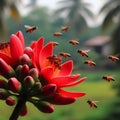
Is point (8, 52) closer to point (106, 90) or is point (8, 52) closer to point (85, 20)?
point (106, 90)

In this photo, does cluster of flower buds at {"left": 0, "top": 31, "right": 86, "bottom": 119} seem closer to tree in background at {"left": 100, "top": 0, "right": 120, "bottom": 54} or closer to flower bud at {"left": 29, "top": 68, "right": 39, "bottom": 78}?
flower bud at {"left": 29, "top": 68, "right": 39, "bottom": 78}

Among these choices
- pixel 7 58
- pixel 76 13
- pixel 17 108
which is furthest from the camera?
pixel 76 13

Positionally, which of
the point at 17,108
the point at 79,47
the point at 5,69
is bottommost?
the point at 17,108

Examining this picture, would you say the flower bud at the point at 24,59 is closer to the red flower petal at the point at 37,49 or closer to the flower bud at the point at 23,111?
the red flower petal at the point at 37,49

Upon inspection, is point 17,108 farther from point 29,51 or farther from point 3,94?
point 29,51

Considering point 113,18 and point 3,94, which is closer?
point 3,94

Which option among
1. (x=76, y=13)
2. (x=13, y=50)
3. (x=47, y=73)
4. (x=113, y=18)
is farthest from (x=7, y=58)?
(x=76, y=13)

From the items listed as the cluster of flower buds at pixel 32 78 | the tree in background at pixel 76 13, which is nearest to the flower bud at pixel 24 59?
the cluster of flower buds at pixel 32 78

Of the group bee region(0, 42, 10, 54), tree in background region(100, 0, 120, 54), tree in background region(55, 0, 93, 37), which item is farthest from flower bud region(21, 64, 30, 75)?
tree in background region(55, 0, 93, 37)
